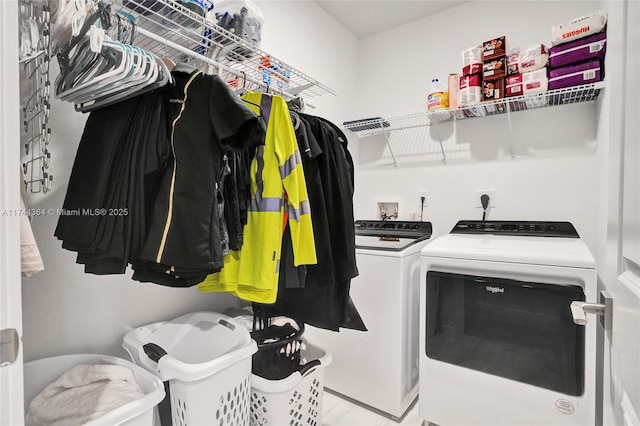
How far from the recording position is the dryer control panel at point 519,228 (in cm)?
176

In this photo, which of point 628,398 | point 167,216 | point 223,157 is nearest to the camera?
point 628,398

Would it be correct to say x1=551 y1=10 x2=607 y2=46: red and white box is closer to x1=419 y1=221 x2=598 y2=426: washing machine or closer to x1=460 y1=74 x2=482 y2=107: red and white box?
x1=460 y1=74 x2=482 y2=107: red and white box

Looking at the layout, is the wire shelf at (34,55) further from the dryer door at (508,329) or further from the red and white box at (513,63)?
the red and white box at (513,63)

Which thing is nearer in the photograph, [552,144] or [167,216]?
[167,216]

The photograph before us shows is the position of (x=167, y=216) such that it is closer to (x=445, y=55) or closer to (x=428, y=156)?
(x=428, y=156)

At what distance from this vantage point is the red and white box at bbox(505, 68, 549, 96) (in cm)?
169

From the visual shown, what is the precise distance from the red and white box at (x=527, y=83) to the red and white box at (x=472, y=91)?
0.14 meters

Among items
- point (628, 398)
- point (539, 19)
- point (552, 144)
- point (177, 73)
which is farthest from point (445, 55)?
point (628, 398)

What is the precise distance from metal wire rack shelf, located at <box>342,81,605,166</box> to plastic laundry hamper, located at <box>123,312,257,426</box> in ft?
5.54

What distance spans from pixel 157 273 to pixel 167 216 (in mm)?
203

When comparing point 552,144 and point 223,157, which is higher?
point 552,144

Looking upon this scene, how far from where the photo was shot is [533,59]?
173 cm

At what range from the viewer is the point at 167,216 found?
0.83 meters

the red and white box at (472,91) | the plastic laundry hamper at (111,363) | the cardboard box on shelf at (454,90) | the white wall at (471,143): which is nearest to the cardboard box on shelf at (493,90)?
the red and white box at (472,91)
